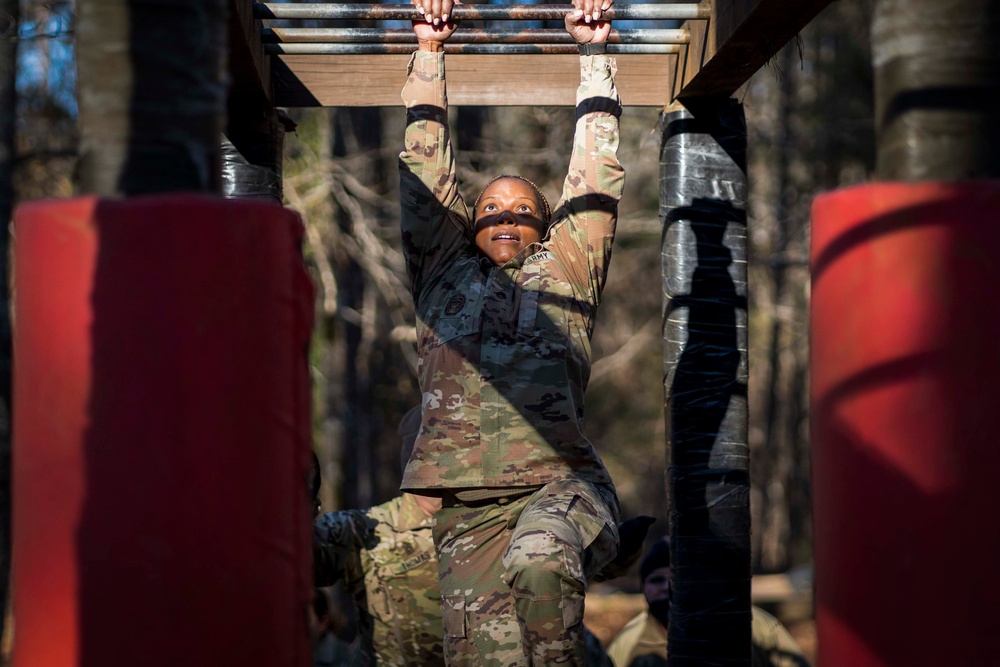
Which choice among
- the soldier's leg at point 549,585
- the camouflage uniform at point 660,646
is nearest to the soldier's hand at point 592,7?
the soldier's leg at point 549,585

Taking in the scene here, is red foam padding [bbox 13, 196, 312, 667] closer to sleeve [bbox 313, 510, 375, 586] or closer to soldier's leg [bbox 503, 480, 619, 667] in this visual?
soldier's leg [bbox 503, 480, 619, 667]

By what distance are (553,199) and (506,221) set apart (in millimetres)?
12337

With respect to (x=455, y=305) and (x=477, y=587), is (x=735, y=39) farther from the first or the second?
(x=477, y=587)

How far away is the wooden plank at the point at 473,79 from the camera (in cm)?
489

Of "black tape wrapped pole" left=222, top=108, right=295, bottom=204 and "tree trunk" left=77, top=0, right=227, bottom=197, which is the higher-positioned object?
"black tape wrapped pole" left=222, top=108, right=295, bottom=204

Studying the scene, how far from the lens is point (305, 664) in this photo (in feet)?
8.00

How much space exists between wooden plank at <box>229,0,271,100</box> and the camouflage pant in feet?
5.70

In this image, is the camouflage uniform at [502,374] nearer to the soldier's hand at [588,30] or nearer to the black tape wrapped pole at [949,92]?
the soldier's hand at [588,30]

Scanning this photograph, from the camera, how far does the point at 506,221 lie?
4.49 m

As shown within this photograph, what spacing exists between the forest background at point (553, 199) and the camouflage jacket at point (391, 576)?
3978 mm

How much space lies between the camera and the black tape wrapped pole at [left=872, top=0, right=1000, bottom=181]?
230 centimetres

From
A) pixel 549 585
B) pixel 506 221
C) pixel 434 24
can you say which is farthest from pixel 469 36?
pixel 549 585

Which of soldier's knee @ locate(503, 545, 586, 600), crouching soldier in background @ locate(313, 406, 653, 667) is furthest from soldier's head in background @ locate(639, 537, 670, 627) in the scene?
soldier's knee @ locate(503, 545, 586, 600)

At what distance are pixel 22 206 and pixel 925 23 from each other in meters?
1.85
